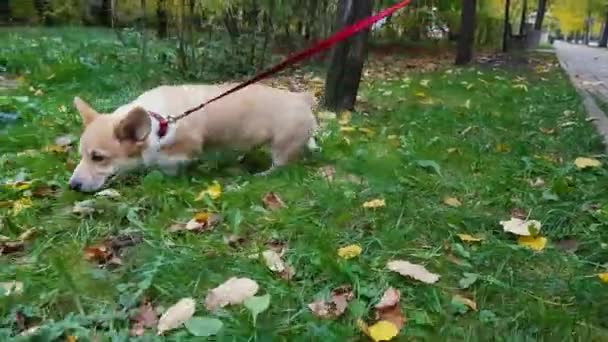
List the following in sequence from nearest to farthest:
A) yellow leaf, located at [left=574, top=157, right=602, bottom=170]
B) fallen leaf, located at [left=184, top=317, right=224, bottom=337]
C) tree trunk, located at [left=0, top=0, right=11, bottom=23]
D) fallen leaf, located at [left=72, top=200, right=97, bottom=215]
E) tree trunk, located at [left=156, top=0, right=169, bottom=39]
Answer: fallen leaf, located at [left=184, top=317, right=224, bottom=337] → fallen leaf, located at [left=72, top=200, right=97, bottom=215] → yellow leaf, located at [left=574, top=157, right=602, bottom=170] → tree trunk, located at [left=156, top=0, right=169, bottom=39] → tree trunk, located at [left=0, top=0, right=11, bottom=23]

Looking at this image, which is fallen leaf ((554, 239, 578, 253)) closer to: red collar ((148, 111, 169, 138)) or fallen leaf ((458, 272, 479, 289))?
fallen leaf ((458, 272, 479, 289))

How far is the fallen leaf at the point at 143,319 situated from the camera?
1945 mm

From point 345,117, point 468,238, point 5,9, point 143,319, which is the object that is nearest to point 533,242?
point 468,238

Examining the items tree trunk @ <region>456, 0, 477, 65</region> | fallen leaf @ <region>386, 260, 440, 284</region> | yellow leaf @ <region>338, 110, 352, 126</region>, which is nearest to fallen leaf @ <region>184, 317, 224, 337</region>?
fallen leaf @ <region>386, 260, 440, 284</region>

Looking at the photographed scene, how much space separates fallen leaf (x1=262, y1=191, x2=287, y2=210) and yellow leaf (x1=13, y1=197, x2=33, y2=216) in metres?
1.13

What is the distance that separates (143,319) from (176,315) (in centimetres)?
11

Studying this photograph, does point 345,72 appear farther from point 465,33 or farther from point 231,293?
point 465,33

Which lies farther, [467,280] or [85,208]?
[85,208]

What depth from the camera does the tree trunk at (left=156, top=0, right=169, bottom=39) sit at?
335 inches

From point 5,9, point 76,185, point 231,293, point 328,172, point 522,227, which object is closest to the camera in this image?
point 231,293

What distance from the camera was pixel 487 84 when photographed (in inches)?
343

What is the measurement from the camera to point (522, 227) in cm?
277

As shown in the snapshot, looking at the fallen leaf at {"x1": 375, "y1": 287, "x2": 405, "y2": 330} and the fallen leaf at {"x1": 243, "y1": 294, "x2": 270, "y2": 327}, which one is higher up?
the fallen leaf at {"x1": 243, "y1": 294, "x2": 270, "y2": 327}

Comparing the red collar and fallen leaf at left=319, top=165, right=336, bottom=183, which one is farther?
fallen leaf at left=319, top=165, right=336, bottom=183
